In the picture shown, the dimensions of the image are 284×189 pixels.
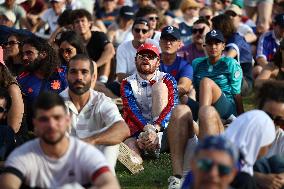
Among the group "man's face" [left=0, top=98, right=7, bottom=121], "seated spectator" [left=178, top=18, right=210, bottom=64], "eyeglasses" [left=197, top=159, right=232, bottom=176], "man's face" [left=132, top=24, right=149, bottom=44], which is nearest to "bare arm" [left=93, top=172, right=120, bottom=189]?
"eyeglasses" [left=197, top=159, right=232, bottom=176]

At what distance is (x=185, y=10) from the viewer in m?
16.4

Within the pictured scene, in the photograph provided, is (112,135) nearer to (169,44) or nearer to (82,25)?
(169,44)

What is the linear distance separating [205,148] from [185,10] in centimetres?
1089

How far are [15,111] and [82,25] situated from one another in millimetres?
4696

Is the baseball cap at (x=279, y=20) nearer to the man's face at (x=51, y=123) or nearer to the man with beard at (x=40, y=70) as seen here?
the man with beard at (x=40, y=70)

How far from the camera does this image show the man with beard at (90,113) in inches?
315

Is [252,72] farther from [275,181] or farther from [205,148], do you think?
[205,148]

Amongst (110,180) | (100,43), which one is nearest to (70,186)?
(110,180)

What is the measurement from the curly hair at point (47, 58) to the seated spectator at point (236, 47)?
2954 millimetres

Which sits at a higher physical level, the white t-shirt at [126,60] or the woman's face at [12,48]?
the woman's face at [12,48]

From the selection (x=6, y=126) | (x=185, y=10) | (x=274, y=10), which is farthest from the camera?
(x=274, y=10)

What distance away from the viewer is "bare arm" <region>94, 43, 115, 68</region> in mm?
13357

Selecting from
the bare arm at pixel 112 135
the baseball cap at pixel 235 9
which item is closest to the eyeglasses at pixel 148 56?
the bare arm at pixel 112 135

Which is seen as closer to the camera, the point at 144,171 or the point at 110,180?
the point at 110,180
